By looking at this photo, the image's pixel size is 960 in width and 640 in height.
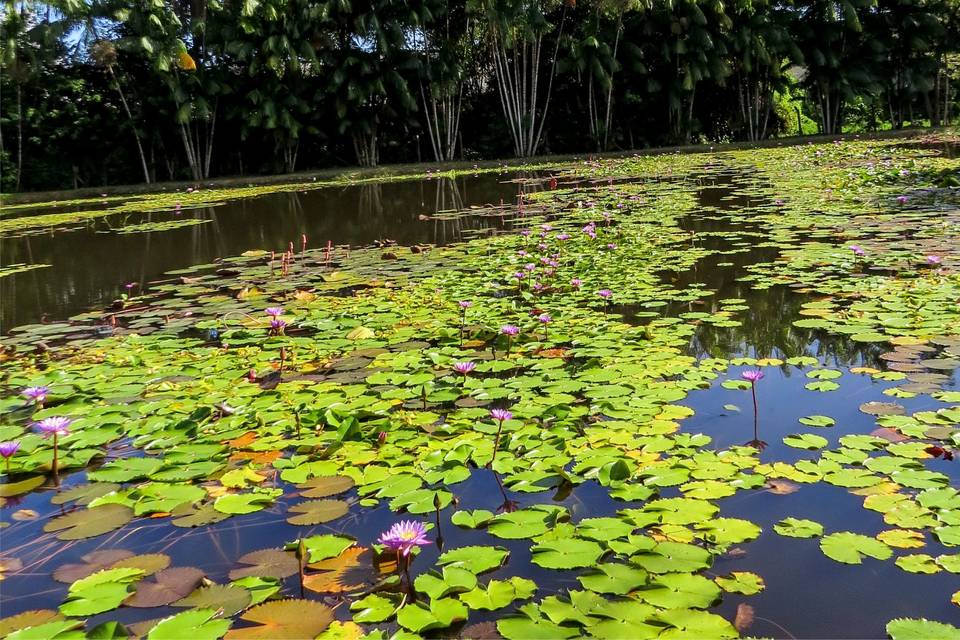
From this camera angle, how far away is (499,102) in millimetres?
19828

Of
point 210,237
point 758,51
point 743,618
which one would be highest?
point 758,51

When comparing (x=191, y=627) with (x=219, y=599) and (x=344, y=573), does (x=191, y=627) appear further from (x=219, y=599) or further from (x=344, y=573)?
(x=344, y=573)

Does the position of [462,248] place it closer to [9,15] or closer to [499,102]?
[9,15]

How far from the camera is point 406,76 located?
17578 mm

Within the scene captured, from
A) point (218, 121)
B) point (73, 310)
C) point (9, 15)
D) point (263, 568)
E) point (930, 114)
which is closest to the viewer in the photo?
point (263, 568)

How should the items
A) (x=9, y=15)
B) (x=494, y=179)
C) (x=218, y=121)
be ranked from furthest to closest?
(x=218, y=121)
(x=9, y=15)
(x=494, y=179)

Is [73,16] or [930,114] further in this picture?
[930,114]

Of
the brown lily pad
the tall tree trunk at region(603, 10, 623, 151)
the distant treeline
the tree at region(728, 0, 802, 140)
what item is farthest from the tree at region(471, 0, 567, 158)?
the brown lily pad

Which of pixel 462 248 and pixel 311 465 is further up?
pixel 462 248

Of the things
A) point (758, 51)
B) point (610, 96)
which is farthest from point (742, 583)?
point (758, 51)

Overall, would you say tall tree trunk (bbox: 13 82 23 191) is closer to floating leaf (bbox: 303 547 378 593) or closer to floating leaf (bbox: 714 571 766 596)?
floating leaf (bbox: 303 547 378 593)

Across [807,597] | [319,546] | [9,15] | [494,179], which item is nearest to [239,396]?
[319,546]

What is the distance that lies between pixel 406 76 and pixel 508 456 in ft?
56.9

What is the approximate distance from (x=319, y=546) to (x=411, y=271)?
2.84 m
